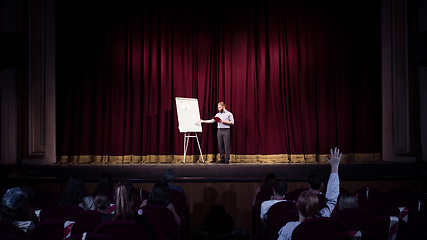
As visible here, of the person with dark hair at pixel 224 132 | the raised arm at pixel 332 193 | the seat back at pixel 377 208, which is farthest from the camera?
the person with dark hair at pixel 224 132

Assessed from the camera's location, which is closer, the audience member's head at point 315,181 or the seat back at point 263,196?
the audience member's head at point 315,181

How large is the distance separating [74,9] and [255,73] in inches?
203

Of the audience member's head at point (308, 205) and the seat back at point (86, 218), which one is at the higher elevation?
the audience member's head at point (308, 205)

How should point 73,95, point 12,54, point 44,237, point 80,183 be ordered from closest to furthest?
point 44,237
point 80,183
point 12,54
point 73,95

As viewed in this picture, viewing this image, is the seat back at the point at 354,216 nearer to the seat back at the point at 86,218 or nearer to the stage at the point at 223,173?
the seat back at the point at 86,218

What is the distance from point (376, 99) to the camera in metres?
7.91

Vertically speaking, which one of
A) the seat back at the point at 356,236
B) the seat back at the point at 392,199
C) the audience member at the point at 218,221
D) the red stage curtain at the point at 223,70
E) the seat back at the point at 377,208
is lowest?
the audience member at the point at 218,221

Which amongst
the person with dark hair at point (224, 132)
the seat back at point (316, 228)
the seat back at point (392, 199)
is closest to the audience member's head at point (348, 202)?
the seat back at point (316, 228)

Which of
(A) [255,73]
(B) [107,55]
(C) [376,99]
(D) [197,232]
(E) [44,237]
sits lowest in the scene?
(D) [197,232]

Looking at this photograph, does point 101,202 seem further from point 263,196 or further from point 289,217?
point 263,196

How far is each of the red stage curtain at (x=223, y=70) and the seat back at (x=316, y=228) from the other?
5.96 metres

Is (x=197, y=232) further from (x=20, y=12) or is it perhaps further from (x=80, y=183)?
(x=20, y=12)

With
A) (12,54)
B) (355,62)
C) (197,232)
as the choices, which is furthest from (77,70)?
(355,62)

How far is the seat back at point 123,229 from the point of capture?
74.9 inches
